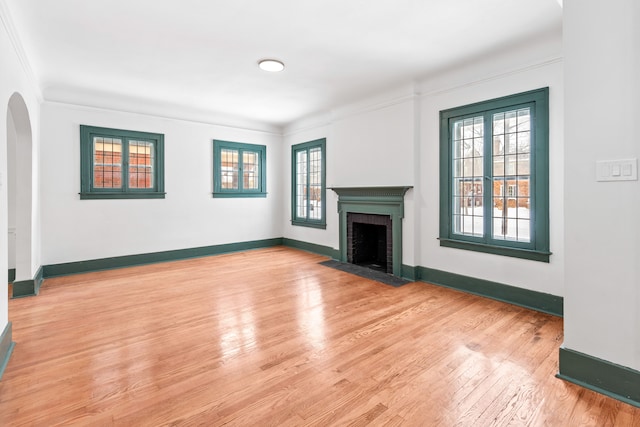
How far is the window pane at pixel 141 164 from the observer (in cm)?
560

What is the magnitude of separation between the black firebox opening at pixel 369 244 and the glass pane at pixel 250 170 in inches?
104

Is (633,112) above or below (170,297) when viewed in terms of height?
above

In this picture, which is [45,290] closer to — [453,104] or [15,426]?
[15,426]

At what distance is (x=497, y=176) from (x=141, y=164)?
5.53 metres

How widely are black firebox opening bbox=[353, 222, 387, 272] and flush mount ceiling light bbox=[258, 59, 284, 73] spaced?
9.36 feet

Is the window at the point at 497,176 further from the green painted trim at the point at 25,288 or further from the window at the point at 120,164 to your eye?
the green painted trim at the point at 25,288

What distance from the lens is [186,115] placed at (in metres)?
6.06

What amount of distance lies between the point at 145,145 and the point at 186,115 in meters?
0.91

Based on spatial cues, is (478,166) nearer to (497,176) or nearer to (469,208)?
(497,176)

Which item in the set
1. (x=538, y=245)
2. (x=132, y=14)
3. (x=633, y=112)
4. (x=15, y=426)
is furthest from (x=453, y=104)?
(x=15, y=426)

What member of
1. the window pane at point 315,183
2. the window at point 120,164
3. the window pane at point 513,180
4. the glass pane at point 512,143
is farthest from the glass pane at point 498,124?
the window at point 120,164

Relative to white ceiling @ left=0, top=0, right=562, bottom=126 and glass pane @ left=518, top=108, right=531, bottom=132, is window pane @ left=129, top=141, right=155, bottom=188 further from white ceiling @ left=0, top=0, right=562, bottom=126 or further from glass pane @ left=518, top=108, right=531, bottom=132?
glass pane @ left=518, top=108, right=531, bottom=132

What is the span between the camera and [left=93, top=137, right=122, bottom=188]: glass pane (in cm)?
526

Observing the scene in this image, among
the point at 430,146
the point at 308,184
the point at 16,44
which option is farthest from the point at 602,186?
the point at 308,184
